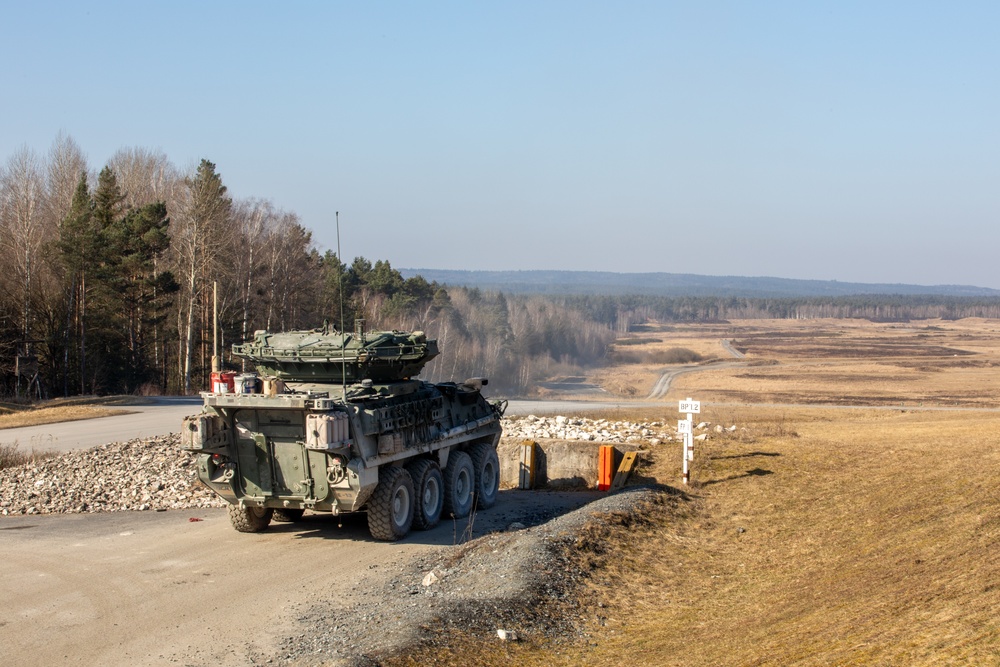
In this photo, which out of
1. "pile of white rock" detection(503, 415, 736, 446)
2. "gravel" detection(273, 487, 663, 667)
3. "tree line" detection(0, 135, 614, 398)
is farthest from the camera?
"tree line" detection(0, 135, 614, 398)

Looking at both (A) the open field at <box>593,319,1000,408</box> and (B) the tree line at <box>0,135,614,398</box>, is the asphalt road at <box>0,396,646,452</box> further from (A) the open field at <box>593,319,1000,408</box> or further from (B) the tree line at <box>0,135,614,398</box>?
(A) the open field at <box>593,319,1000,408</box>

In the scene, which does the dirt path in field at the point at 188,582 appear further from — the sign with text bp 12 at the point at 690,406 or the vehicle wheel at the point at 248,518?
the sign with text bp 12 at the point at 690,406

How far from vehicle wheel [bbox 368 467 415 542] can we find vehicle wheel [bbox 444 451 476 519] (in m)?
1.55

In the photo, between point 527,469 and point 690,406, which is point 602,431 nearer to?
point 527,469

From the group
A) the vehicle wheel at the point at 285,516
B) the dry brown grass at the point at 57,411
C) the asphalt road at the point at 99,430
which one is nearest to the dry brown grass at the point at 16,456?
the asphalt road at the point at 99,430

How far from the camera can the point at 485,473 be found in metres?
17.1

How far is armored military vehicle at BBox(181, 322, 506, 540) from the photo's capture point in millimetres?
13008

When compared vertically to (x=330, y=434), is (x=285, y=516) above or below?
below

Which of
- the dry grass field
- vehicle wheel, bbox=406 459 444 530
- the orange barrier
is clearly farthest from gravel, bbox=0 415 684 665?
the orange barrier

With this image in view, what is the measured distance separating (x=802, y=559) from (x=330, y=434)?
6300 millimetres

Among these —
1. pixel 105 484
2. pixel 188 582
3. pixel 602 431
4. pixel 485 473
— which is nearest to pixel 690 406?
pixel 485 473

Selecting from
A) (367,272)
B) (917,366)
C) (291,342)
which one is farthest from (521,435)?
(917,366)

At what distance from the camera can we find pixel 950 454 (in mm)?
19500

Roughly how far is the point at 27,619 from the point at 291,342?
552 cm
